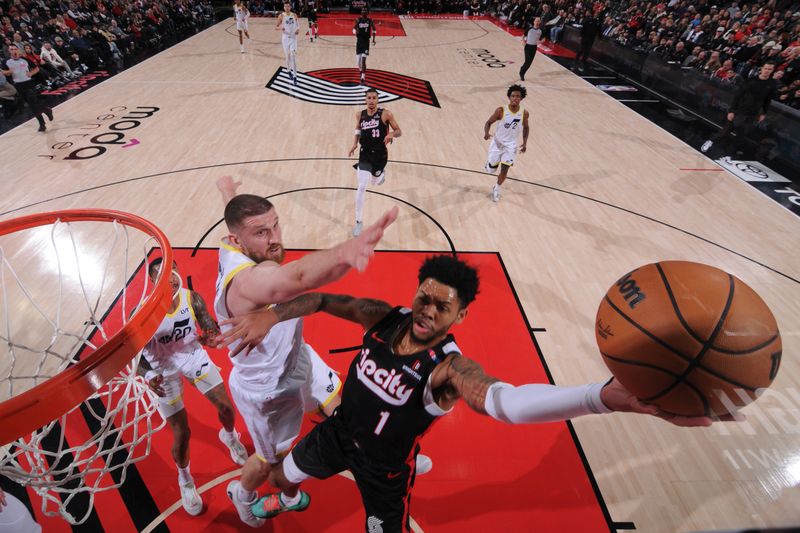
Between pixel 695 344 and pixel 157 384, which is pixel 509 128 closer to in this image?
pixel 695 344

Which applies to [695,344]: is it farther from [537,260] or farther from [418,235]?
[418,235]

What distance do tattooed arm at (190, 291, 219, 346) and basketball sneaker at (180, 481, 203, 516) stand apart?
1031mm

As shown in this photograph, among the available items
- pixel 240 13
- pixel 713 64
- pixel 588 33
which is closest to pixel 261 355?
pixel 713 64

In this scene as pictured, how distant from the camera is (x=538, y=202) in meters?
7.05

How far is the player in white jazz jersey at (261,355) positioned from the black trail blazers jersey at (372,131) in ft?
10.5

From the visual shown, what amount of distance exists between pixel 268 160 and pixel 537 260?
5146mm

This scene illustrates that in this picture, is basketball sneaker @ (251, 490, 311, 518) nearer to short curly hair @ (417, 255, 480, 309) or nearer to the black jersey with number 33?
the black jersey with number 33

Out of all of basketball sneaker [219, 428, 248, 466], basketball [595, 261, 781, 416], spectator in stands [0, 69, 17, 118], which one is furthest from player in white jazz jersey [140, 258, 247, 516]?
spectator in stands [0, 69, 17, 118]

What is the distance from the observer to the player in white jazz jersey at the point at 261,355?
225 cm

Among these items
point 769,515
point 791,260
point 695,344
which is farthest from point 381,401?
point 791,260

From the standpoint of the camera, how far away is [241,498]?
2.84 meters

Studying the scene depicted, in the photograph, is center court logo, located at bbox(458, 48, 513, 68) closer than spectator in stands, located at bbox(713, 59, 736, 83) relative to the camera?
No

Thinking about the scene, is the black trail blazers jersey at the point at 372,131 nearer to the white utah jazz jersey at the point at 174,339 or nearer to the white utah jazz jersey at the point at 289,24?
the white utah jazz jersey at the point at 174,339

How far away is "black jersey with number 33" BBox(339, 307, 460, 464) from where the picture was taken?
211cm
